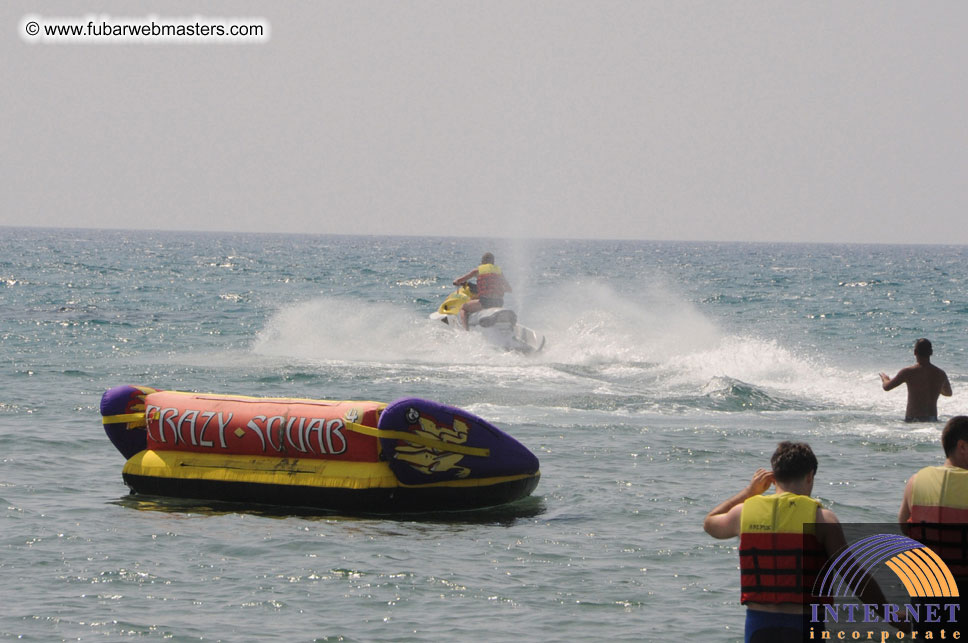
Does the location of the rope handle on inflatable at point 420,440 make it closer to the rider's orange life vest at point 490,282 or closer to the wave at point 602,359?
the wave at point 602,359

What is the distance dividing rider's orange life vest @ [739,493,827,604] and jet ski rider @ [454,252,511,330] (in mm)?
15275

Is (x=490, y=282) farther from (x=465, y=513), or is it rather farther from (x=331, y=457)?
(x=331, y=457)

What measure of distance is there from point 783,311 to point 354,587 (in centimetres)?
3628

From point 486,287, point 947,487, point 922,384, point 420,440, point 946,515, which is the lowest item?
point 420,440

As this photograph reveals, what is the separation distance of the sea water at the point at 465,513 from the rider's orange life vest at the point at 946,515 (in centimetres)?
180

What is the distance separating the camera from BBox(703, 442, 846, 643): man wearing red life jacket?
4484 millimetres

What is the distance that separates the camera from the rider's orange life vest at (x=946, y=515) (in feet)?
16.4

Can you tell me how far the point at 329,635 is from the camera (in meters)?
6.45

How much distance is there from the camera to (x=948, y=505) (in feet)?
16.5

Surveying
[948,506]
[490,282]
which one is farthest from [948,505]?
[490,282]

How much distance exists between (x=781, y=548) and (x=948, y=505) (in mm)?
1029

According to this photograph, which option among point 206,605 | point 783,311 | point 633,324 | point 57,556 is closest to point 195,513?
point 57,556

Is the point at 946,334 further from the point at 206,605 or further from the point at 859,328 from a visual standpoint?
the point at 206,605

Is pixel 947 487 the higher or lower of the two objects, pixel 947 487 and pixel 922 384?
the higher
